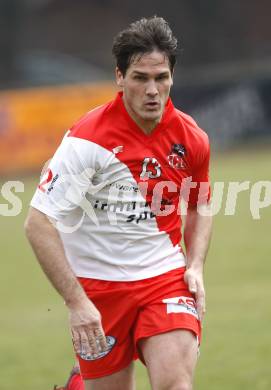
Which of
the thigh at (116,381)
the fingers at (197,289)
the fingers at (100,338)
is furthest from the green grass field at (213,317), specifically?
the fingers at (100,338)

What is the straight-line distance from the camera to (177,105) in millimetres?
23297

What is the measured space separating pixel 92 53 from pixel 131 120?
89.5 feet

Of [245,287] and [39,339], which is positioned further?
[245,287]

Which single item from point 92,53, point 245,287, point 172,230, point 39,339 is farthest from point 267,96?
point 172,230

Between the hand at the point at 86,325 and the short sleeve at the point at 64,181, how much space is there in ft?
1.48

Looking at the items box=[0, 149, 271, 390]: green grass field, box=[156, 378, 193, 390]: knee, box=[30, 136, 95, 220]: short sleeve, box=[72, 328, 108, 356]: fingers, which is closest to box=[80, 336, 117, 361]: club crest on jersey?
box=[72, 328, 108, 356]: fingers

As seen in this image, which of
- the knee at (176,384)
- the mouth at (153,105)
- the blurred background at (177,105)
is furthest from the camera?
the blurred background at (177,105)

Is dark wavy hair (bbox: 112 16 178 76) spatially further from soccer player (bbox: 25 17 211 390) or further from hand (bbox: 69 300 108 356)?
hand (bbox: 69 300 108 356)

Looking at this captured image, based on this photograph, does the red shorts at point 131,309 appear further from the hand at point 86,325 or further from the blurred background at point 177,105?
the blurred background at point 177,105

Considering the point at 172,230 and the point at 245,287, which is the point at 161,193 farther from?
the point at 245,287

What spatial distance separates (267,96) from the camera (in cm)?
2395

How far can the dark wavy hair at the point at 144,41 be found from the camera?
17.3 feet

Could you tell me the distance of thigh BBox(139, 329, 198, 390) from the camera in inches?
201

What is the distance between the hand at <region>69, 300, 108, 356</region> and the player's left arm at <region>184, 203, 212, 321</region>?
0.57 meters
